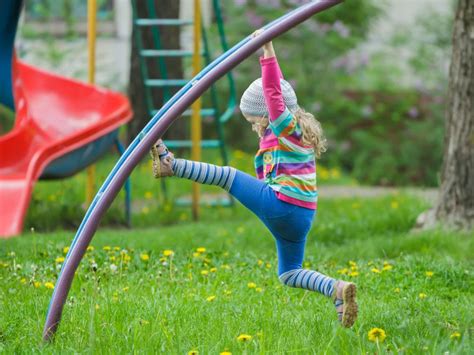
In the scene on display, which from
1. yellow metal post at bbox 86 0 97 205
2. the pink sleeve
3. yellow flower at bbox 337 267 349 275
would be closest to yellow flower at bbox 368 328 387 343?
the pink sleeve

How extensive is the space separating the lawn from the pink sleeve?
0.85 meters

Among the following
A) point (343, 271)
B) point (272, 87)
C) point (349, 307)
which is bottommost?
point (343, 271)

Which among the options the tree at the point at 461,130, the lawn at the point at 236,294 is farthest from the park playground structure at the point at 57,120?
the tree at the point at 461,130

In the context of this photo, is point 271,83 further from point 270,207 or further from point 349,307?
point 349,307

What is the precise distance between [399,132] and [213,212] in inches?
Result: 208

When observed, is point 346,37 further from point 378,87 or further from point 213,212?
point 213,212

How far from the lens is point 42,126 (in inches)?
348

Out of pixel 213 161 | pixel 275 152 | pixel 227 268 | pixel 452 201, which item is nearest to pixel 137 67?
pixel 213 161

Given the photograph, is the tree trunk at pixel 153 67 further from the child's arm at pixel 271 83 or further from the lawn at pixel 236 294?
the child's arm at pixel 271 83

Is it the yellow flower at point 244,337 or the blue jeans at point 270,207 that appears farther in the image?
the blue jeans at point 270,207

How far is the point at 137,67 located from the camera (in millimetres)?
11422

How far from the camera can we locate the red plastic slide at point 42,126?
6.92 m

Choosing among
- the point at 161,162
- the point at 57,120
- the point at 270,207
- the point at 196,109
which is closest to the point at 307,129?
the point at 270,207

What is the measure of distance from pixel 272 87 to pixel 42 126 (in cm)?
546
